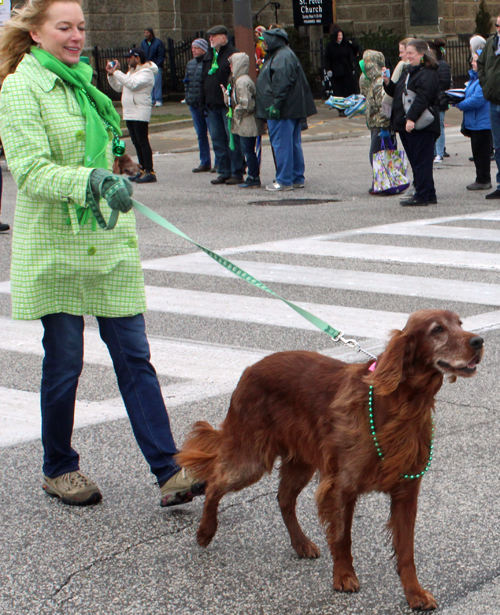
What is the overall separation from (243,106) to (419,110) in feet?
10.5

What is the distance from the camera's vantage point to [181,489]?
3641 millimetres

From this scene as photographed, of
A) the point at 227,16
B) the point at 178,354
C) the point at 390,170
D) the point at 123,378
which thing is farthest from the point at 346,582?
the point at 227,16

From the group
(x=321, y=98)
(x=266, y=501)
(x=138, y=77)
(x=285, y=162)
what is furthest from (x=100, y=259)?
(x=321, y=98)

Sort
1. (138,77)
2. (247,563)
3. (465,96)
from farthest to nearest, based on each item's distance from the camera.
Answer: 1. (138,77)
2. (465,96)
3. (247,563)

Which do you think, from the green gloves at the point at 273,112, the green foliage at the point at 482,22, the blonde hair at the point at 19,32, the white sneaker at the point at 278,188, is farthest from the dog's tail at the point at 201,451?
the green foliage at the point at 482,22

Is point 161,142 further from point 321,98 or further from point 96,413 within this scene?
point 96,413

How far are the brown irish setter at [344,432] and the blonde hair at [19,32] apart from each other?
161cm

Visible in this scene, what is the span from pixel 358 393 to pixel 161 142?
18198 mm

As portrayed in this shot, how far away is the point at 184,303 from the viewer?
709 centimetres

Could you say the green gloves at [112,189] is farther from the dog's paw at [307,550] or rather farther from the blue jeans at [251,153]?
the blue jeans at [251,153]

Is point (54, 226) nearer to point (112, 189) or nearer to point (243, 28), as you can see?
point (112, 189)

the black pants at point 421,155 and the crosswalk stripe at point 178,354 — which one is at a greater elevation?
the black pants at point 421,155

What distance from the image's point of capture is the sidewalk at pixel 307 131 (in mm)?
19798

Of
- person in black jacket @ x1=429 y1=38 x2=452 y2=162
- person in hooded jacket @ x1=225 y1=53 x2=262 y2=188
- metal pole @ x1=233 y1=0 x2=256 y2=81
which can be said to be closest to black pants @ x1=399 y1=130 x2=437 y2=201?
person in black jacket @ x1=429 y1=38 x2=452 y2=162
